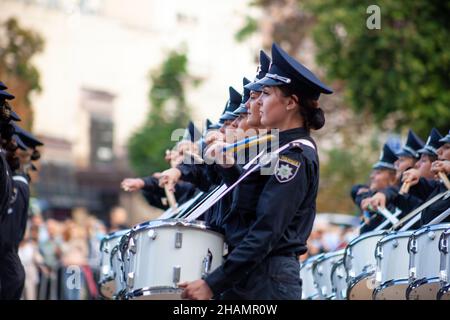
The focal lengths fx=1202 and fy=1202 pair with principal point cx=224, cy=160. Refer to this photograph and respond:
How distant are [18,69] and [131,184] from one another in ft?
61.4

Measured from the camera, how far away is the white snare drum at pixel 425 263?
8680 mm

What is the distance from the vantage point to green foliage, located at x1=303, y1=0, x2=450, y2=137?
79.7 feet

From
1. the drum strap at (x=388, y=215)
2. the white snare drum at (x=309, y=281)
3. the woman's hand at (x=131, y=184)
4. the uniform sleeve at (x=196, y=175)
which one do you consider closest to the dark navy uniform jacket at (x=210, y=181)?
the uniform sleeve at (x=196, y=175)

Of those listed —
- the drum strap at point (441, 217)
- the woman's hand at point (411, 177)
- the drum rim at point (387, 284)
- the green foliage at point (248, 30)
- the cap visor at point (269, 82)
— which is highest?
the green foliage at point (248, 30)

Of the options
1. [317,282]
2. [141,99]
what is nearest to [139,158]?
[141,99]

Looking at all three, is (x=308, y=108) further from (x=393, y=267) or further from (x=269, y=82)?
(x=393, y=267)

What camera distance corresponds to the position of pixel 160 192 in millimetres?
12188

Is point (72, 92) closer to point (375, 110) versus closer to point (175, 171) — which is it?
point (375, 110)

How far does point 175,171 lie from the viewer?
10227mm

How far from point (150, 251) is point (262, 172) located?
1115 millimetres

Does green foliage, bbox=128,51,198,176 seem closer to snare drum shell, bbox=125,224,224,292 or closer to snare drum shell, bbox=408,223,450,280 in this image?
snare drum shell, bbox=408,223,450,280

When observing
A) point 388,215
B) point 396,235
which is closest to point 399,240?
point 396,235

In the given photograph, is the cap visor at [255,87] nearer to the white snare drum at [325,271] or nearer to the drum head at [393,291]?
the drum head at [393,291]

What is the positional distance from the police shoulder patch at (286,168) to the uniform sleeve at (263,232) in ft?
0.06
